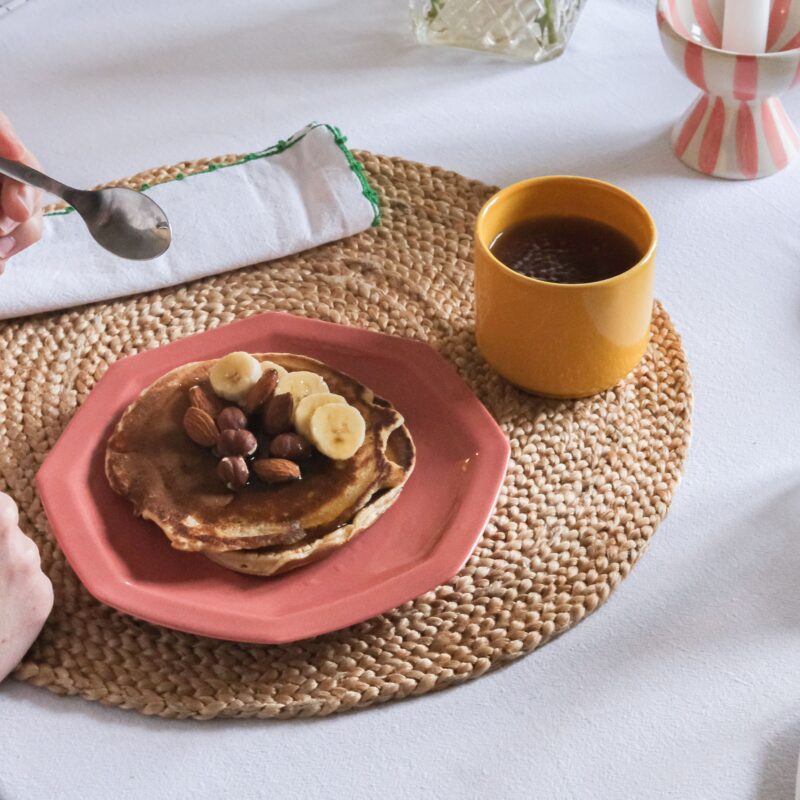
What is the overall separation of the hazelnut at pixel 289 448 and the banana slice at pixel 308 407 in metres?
0.01

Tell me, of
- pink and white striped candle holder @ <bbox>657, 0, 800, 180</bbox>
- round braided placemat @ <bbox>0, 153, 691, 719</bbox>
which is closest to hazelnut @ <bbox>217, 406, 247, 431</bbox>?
round braided placemat @ <bbox>0, 153, 691, 719</bbox>

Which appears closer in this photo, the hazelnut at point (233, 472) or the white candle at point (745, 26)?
the hazelnut at point (233, 472)

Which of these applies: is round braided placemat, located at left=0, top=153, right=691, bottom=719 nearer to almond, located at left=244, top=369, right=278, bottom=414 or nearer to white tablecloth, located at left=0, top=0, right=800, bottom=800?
white tablecloth, located at left=0, top=0, right=800, bottom=800

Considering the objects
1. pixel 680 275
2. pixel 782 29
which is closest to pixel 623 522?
pixel 680 275

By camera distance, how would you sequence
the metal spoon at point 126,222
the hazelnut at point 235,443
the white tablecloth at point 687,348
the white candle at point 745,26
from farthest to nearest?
the white candle at point 745,26
the metal spoon at point 126,222
the hazelnut at point 235,443
the white tablecloth at point 687,348

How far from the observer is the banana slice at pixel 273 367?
102 cm

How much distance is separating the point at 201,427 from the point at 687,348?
0.49m

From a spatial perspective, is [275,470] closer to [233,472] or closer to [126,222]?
[233,472]

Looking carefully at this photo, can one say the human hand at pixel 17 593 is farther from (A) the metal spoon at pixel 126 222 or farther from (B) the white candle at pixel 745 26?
(B) the white candle at pixel 745 26

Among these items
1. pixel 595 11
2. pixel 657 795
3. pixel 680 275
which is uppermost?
pixel 595 11

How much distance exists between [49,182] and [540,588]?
548mm

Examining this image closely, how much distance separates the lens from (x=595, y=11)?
1.61 meters

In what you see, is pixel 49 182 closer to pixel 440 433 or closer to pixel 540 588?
pixel 440 433

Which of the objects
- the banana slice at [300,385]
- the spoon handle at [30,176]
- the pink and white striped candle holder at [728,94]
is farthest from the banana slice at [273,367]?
the pink and white striped candle holder at [728,94]
